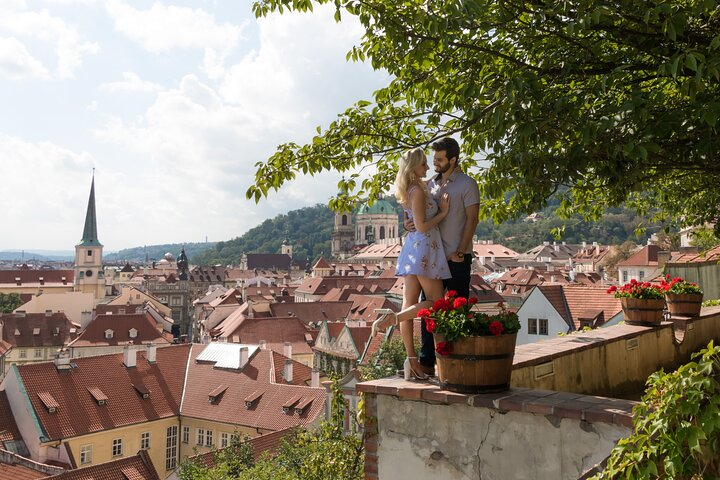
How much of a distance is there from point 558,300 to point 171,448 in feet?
72.1

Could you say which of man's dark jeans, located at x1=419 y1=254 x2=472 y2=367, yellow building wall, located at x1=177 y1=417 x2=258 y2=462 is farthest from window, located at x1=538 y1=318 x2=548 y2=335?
man's dark jeans, located at x1=419 y1=254 x2=472 y2=367

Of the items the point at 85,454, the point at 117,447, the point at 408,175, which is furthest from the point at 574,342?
the point at 117,447

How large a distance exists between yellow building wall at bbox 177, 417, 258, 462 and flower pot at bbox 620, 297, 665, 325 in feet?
86.3

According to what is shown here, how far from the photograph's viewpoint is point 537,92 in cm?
516

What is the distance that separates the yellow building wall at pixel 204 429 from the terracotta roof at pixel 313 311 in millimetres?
29430

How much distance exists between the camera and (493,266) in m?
123

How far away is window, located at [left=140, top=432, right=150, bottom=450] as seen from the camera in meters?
32.5

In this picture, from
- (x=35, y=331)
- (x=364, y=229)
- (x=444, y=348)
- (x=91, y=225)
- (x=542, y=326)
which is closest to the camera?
(x=444, y=348)

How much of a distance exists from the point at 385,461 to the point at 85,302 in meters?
89.9

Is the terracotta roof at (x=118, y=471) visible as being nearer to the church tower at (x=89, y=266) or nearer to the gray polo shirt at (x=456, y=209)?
the gray polo shirt at (x=456, y=209)

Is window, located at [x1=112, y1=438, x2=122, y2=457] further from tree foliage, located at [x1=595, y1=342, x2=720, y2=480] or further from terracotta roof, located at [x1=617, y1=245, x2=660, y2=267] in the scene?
terracotta roof, located at [x1=617, y1=245, x2=660, y2=267]

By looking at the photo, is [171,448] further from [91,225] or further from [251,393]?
[91,225]

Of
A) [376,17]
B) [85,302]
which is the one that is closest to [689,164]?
[376,17]

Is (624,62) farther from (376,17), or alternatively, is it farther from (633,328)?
(633,328)
